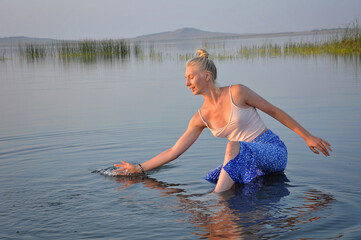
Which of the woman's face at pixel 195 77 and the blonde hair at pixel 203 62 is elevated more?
the blonde hair at pixel 203 62

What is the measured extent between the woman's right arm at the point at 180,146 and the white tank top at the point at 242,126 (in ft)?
0.57

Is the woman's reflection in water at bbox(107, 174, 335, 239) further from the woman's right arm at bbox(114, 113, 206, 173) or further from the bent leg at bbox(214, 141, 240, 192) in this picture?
the woman's right arm at bbox(114, 113, 206, 173)

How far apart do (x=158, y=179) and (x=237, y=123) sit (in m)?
1.13

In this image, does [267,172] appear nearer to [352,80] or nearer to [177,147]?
[177,147]

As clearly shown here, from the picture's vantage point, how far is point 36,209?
444cm

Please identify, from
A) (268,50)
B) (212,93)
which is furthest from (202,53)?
(268,50)

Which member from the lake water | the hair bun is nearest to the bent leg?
the lake water

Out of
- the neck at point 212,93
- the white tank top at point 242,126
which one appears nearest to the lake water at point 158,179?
the white tank top at point 242,126

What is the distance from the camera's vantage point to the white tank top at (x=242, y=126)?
4844 mm

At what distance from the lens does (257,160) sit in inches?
192

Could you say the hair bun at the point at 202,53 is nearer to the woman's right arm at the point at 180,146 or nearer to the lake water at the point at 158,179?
the woman's right arm at the point at 180,146

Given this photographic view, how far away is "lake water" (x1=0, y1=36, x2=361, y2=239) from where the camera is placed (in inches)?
154

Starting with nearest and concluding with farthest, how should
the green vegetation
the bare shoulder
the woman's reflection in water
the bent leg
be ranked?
the woman's reflection in water
the bent leg
the bare shoulder
the green vegetation

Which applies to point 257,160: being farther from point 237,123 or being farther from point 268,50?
point 268,50
